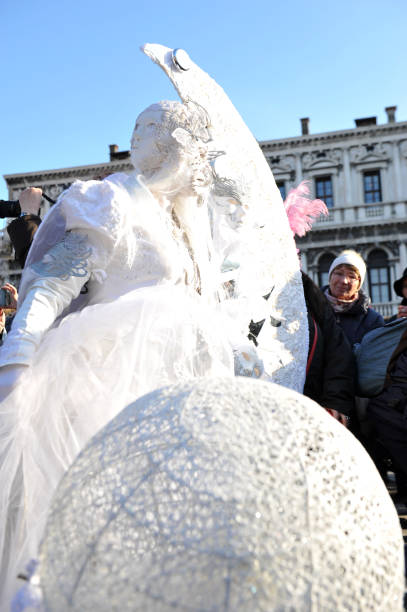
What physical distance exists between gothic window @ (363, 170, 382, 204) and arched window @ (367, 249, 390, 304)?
2245 millimetres

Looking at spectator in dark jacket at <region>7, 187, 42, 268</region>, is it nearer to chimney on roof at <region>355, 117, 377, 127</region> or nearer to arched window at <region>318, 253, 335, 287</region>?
arched window at <region>318, 253, 335, 287</region>

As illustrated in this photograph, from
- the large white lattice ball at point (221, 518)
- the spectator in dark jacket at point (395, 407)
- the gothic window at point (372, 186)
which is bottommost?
the spectator in dark jacket at point (395, 407)

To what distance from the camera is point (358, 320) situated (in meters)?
3.48

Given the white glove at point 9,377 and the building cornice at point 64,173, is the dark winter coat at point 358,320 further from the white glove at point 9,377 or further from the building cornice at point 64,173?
the building cornice at point 64,173

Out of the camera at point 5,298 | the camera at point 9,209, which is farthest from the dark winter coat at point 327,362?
the camera at point 5,298

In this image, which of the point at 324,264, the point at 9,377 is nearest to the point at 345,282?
the point at 9,377

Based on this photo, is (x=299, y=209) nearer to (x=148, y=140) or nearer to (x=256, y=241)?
(x=256, y=241)

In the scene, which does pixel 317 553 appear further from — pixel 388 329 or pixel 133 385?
pixel 388 329

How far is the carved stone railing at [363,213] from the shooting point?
23.3 meters

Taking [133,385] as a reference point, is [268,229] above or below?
above

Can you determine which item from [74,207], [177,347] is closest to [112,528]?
[177,347]

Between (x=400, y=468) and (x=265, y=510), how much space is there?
2.45 m

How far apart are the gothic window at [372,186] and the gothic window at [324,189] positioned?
1.32 metres

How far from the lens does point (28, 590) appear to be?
0.88 m
